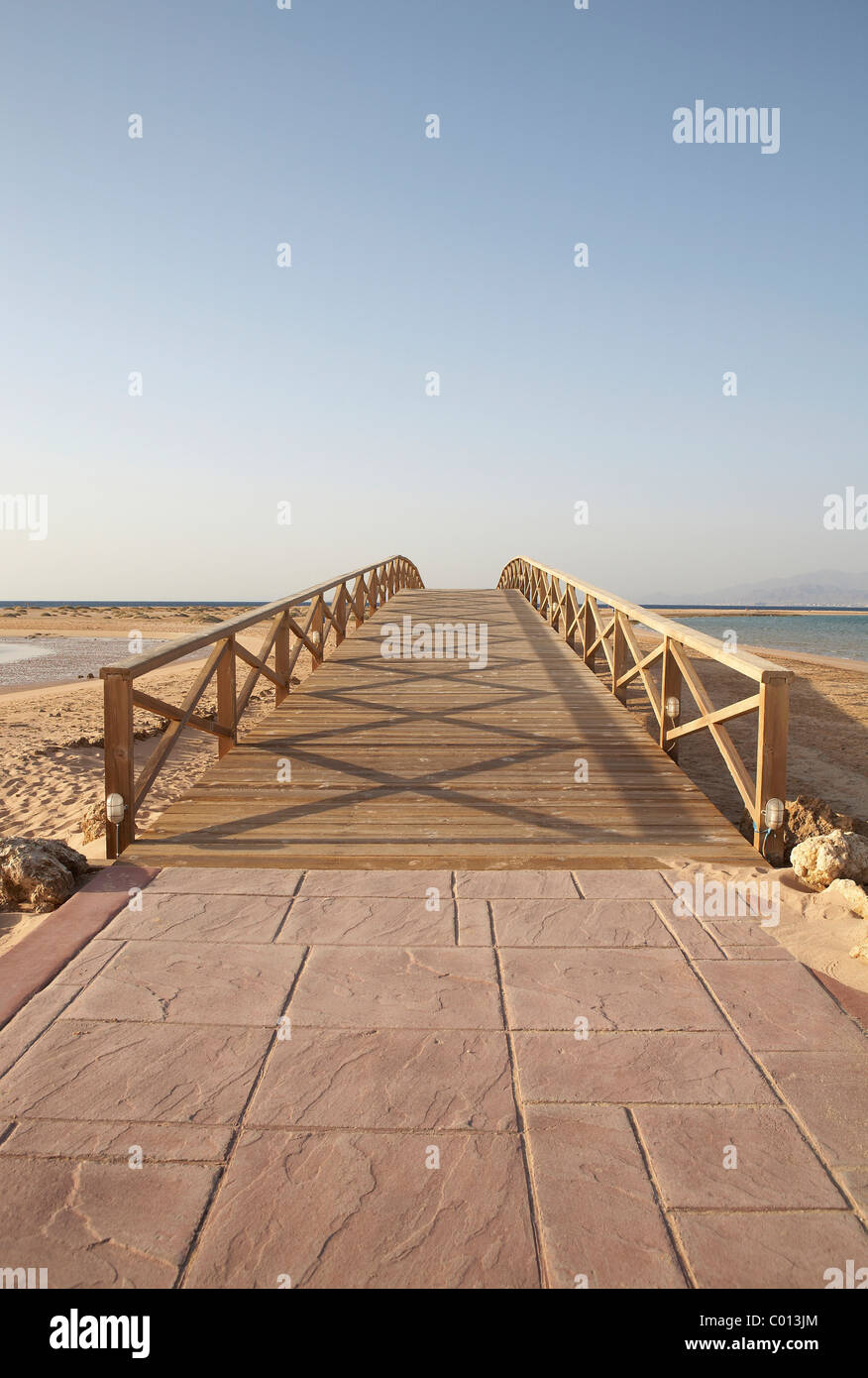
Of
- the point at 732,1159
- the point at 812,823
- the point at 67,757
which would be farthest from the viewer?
the point at 67,757

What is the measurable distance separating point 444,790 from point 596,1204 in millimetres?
3201

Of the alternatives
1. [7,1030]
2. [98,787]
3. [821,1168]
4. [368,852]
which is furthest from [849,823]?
[98,787]

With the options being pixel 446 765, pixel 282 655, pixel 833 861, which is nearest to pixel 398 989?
pixel 833 861

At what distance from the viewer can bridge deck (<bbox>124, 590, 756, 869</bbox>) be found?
394 centimetres

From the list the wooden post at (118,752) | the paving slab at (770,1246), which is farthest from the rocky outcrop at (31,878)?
the paving slab at (770,1246)

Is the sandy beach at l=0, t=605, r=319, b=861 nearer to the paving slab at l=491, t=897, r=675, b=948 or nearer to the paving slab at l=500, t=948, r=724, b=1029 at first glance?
the paving slab at l=491, t=897, r=675, b=948

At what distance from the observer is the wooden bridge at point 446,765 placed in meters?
3.92

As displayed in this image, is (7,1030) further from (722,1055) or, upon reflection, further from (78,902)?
(722,1055)

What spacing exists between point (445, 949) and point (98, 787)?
16.6 ft

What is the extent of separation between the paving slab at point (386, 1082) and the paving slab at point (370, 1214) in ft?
0.20

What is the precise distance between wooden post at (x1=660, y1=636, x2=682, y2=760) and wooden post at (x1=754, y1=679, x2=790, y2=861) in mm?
1627

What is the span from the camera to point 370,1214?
172 cm

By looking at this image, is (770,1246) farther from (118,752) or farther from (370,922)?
(118,752)

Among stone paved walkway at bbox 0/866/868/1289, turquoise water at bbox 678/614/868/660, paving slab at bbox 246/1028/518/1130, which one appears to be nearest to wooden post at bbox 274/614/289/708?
stone paved walkway at bbox 0/866/868/1289
